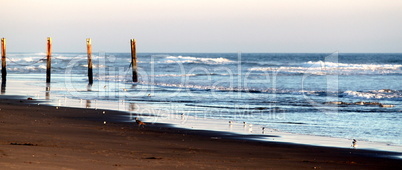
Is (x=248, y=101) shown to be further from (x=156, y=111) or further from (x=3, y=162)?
(x=3, y=162)

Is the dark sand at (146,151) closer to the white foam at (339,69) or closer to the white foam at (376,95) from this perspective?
the white foam at (376,95)

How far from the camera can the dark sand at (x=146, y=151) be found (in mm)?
6363

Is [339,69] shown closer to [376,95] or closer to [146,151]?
[376,95]

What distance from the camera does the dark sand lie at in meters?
6.36

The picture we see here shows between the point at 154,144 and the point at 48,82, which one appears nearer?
the point at 154,144

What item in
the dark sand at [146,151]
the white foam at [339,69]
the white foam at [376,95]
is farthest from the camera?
the white foam at [339,69]

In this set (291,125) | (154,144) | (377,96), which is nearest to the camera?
(154,144)

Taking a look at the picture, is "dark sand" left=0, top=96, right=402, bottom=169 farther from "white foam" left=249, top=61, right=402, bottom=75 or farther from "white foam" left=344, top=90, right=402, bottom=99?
"white foam" left=249, top=61, right=402, bottom=75

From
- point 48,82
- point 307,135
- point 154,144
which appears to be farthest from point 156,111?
point 48,82

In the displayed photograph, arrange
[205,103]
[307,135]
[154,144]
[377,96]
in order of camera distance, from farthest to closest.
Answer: [377,96], [205,103], [307,135], [154,144]

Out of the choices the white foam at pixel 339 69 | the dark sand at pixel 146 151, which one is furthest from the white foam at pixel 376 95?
the white foam at pixel 339 69

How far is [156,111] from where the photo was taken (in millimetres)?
14547

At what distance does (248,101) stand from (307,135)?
804 cm

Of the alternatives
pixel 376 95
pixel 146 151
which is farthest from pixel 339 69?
pixel 146 151
